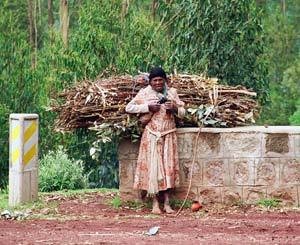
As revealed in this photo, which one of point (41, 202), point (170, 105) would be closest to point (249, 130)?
point (170, 105)

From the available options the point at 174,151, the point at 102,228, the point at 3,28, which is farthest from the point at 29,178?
the point at 3,28

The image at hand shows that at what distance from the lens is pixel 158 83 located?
32.8 ft

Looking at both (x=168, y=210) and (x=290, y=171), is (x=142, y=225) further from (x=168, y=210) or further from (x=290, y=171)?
(x=290, y=171)

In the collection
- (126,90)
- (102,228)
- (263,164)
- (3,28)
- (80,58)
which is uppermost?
(3,28)

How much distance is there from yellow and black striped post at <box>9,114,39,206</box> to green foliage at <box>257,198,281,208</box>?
9.37 feet

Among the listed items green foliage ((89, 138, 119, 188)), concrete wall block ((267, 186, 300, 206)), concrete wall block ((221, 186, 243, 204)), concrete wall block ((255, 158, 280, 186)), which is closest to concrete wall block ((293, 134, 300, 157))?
concrete wall block ((255, 158, 280, 186))

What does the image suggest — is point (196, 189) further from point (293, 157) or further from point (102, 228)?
point (102, 228)

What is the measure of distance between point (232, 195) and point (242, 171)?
1.02 feet

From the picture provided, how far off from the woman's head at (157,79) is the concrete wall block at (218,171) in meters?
1.05

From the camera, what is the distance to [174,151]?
10086 millimetres

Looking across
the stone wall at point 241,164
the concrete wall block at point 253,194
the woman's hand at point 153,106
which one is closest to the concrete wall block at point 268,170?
the stone wall at point 241,164

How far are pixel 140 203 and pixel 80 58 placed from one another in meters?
7.58

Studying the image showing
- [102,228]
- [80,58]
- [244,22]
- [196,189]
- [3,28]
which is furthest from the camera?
[3,28]

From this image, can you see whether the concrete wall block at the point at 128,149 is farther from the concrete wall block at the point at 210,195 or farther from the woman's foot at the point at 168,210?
the concrete wall block at the point at 210,195
